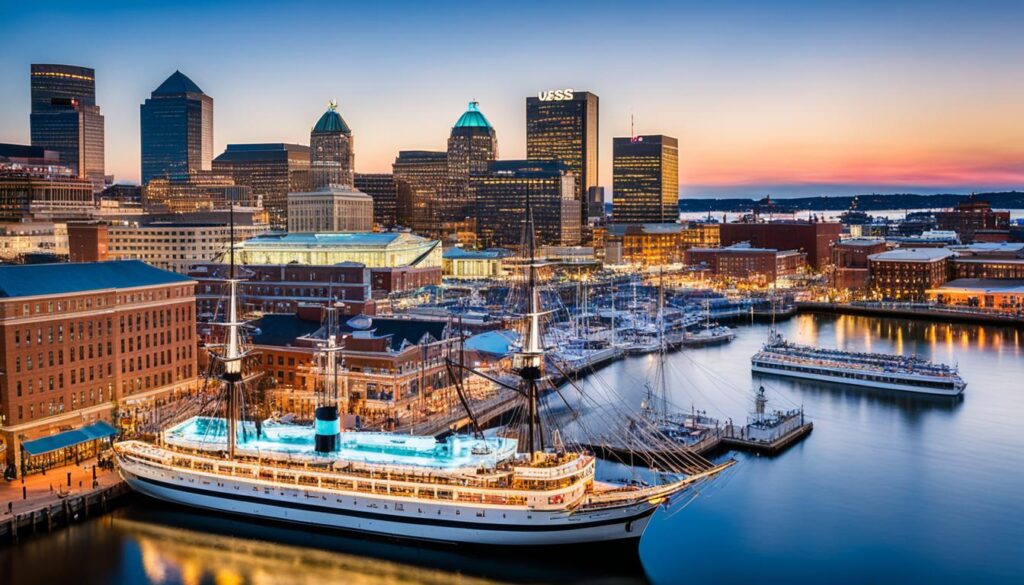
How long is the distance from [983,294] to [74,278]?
378 feet

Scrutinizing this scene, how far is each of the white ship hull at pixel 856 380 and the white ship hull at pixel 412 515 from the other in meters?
40.9

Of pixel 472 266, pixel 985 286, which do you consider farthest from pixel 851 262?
pixel 472 266

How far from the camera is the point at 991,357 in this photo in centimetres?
8788

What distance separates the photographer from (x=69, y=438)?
45.6 meters

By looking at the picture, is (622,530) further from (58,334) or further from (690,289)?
(690,289)

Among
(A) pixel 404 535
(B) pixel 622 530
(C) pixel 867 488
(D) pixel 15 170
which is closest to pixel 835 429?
(C) pixel 867 488

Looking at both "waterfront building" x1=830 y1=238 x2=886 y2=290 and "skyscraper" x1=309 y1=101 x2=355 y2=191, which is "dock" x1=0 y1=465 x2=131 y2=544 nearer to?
"waterfront building" x1=830 y1=238 x2=886 y2=290

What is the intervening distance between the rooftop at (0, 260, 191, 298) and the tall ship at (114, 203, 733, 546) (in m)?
10.4

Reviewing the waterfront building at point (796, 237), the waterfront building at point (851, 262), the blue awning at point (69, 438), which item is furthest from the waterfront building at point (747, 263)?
the blue awning at point (69, 438)

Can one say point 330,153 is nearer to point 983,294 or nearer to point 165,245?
point 165,245

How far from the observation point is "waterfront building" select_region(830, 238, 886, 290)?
5910 inches


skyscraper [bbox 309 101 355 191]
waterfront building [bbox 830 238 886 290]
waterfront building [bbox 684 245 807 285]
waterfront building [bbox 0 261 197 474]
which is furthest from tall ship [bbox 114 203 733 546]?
skyscraper [bbox 309 101 355 191]

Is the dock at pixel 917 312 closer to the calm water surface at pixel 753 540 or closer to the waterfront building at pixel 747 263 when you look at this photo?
the waterfront building at pixel 747 263

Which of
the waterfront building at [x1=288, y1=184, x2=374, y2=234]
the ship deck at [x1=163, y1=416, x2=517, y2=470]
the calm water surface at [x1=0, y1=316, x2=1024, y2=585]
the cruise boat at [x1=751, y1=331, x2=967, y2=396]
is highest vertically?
the waterfront building at [x1=288, y1=184, x2=374, y2=234]
